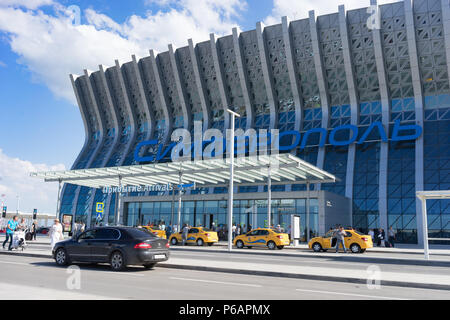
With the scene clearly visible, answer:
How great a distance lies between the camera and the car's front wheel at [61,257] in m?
14.0

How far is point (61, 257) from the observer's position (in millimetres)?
14141

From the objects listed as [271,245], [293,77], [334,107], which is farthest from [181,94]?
[271,245]

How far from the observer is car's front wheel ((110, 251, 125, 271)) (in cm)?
1285

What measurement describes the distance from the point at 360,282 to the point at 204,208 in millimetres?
30459

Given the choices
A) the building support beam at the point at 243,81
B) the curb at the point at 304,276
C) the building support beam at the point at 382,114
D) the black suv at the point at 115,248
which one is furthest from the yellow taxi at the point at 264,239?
the building support beam at the point at 243,81

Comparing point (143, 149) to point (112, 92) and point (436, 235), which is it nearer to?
point (112, 92)

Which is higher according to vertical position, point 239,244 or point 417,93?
point 417,93

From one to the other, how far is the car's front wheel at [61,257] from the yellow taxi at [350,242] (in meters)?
16.7

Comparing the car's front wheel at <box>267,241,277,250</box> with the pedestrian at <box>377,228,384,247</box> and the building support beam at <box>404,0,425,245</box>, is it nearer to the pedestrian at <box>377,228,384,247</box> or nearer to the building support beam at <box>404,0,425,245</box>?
the pedestrian at <box>377,228,384,247</box>

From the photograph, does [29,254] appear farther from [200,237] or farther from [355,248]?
[355,248]

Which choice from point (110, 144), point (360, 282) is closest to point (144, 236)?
point (360, 282)

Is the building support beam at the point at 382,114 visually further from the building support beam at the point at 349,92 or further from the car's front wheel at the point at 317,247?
the car's front wheel at the point at 317,247

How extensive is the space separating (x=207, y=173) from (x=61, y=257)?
72.7 ft
